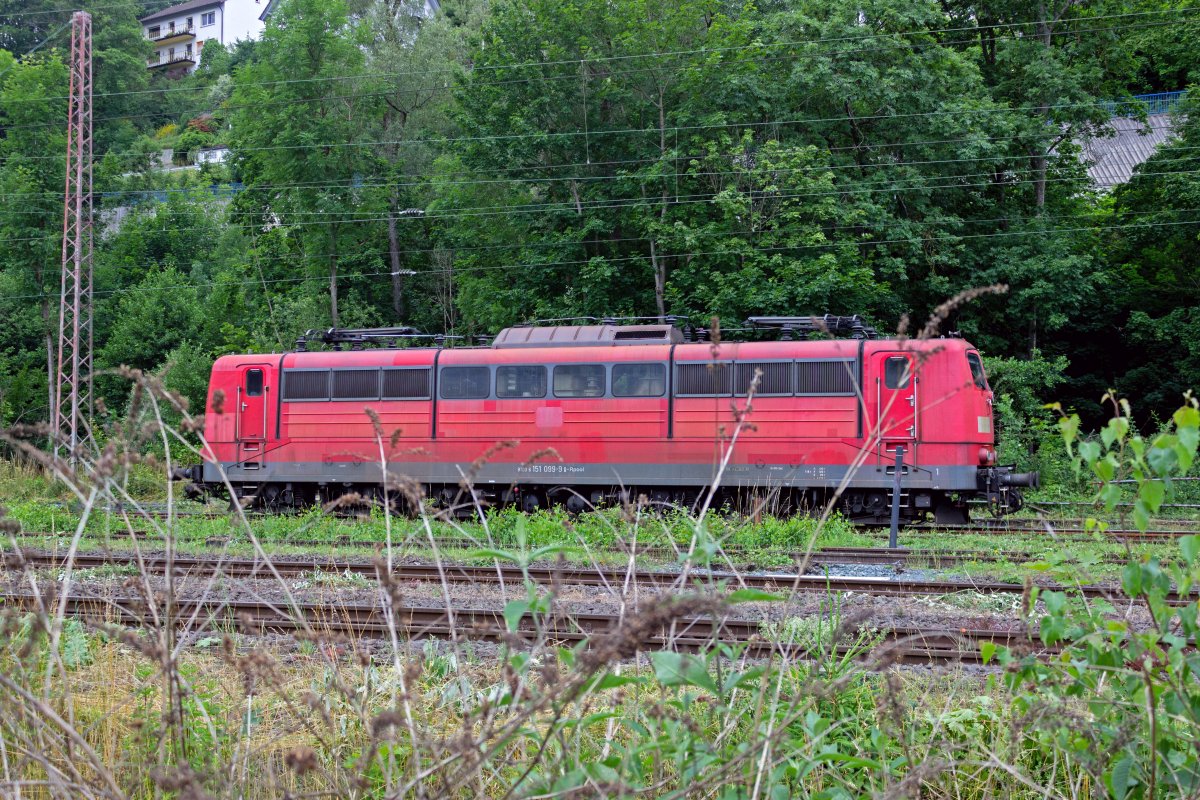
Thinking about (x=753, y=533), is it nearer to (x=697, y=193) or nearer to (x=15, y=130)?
(x=697, y=193)

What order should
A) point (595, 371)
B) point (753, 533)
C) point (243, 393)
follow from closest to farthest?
point (753, 533) < point (595, 371) < point (243, 393)

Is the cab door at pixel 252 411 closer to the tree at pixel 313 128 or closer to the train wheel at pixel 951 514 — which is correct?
the train wheel at pixel 951 514

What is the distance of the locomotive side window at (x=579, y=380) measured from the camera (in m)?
16.5

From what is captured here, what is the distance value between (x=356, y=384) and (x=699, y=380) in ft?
19.7

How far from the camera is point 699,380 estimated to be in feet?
52.3

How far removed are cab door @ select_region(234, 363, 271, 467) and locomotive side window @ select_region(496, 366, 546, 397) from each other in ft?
14.4

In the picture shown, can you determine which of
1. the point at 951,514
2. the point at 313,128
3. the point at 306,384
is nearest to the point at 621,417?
the point at 951,514

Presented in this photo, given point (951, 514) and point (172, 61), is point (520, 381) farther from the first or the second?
point (172, 61)

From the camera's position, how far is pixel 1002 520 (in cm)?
1709

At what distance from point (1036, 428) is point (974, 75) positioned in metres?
9.42

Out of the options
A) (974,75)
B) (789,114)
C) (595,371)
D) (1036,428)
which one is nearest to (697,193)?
(789,114)

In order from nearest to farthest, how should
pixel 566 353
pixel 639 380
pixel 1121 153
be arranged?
pixel 639 380 < pixel 566 353 < pixel 1121 153

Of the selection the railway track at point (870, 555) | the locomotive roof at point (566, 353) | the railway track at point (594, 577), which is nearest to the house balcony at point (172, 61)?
the locomotive roof at point (566, 353)

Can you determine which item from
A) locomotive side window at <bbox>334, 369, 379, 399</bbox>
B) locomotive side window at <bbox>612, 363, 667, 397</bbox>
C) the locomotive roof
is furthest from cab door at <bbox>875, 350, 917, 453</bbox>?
locomotive side window at <bbox>334, 369, 379, 399</bbox>
